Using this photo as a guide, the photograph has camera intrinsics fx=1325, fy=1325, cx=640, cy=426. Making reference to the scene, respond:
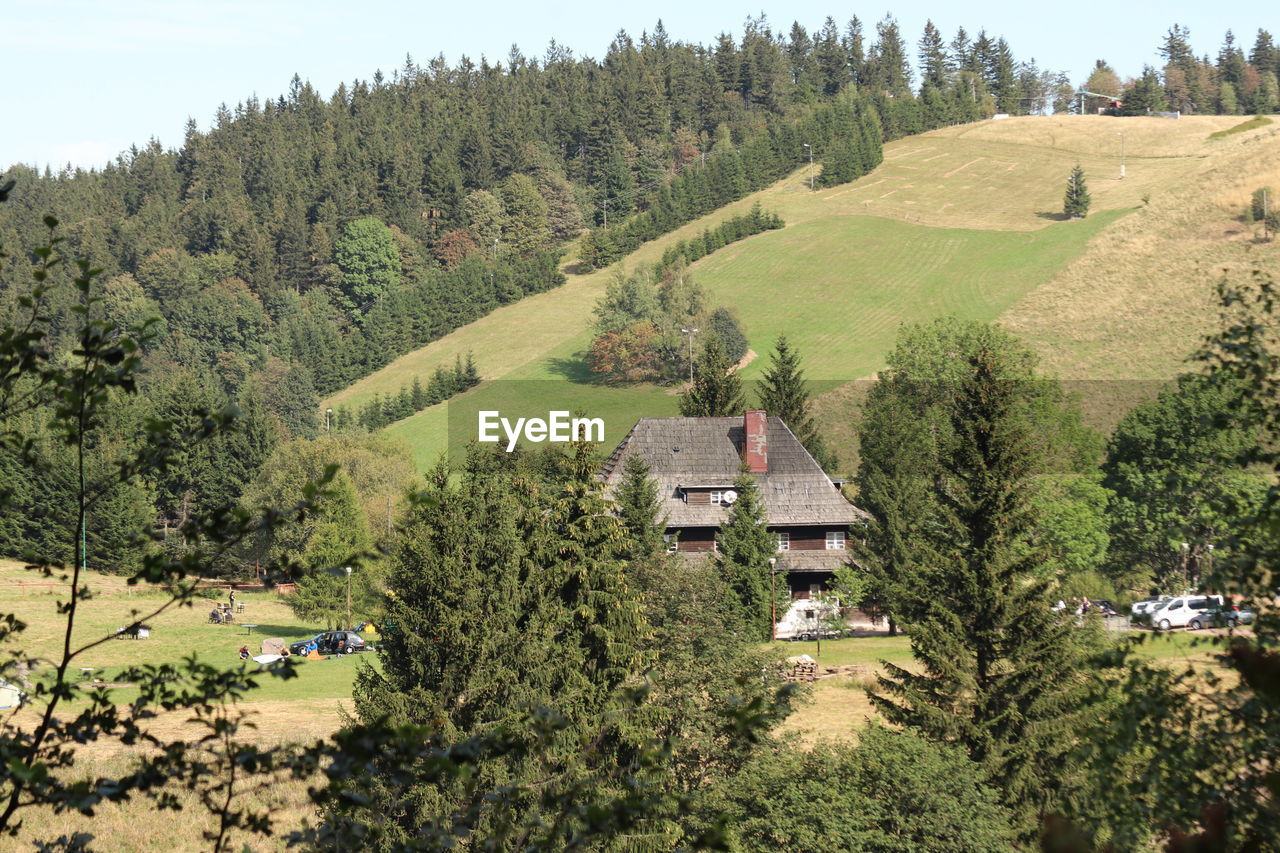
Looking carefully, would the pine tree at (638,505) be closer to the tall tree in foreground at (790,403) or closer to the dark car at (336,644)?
the dark car at (336,644)

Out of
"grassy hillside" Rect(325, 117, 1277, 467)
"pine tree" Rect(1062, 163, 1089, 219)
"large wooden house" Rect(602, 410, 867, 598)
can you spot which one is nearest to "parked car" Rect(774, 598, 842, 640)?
"large wooden house" Rect(602, 410, 867, 598)

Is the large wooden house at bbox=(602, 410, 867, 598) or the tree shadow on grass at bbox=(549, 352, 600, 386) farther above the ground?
the tree shadow on grass at bbox=(549, 352, 600, 386)

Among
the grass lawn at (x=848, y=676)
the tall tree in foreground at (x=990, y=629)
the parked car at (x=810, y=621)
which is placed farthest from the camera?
the parked car at (x=810, y=621)

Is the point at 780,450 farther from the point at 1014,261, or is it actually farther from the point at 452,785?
the point at 1014,261

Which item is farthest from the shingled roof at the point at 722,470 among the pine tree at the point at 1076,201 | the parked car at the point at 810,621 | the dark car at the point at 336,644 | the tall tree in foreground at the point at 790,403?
the pine tree at the point at 1076,201

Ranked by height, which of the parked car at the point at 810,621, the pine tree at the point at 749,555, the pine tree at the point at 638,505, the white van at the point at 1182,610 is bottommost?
the parked car at the point at 810,621

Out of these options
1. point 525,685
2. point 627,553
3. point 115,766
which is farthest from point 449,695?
point 627,553

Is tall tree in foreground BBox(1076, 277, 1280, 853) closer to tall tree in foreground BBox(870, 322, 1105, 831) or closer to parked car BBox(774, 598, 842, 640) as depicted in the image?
tall tree in foreground BBox(870, 322, 1105, 831)
